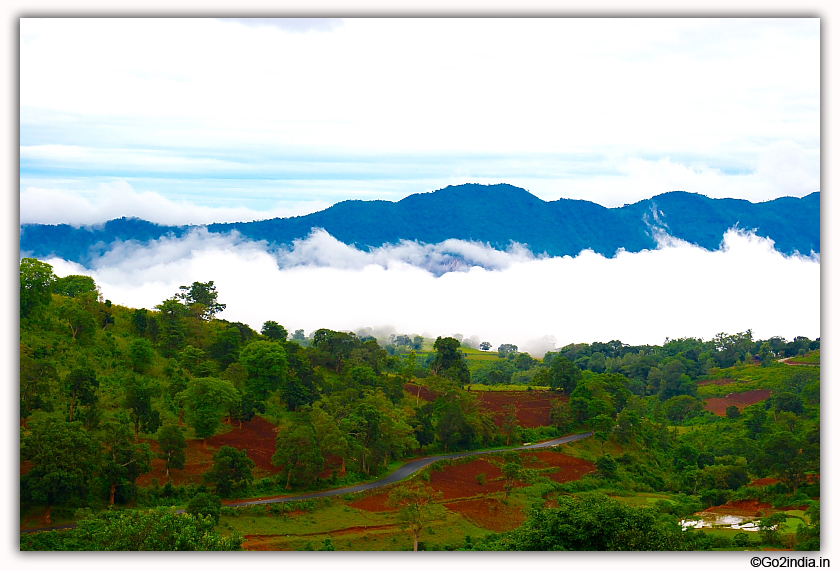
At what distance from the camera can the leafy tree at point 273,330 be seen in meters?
22.8

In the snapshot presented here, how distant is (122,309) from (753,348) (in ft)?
84.8

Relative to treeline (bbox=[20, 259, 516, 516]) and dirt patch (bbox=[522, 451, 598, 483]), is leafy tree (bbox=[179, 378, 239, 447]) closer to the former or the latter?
treeline (bbox=[20, 259, 516, 516])

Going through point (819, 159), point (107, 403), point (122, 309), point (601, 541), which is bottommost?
point (601, 541)

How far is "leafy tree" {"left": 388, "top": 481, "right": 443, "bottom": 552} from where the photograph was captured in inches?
527

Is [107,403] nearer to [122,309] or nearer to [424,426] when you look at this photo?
[122,309]

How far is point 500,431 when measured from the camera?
2333cm

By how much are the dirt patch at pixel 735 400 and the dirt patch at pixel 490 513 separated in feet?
47.4

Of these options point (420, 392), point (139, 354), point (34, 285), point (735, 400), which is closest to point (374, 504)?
point (139, 354)

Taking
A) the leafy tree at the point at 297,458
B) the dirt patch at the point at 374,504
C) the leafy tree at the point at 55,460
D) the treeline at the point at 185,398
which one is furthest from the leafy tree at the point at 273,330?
the leafy tree at the point at 55,460

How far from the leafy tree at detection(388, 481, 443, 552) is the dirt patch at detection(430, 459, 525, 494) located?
1869 mm

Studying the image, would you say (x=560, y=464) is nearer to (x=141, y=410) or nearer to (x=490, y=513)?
(x=490, y=513)

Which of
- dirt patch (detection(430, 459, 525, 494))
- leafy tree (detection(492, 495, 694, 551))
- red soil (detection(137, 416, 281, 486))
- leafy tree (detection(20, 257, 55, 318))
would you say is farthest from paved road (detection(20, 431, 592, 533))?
leafy tree (detection(492, 495, 694, 551))

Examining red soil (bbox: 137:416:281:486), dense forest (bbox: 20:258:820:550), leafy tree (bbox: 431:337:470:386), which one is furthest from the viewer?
leafy tree (bbox: 431:337:470:386)

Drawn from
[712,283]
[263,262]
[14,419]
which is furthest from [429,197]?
[14,419]
